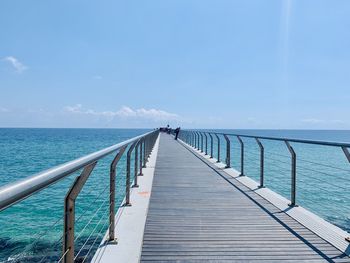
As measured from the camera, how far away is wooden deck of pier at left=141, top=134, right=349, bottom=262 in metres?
2.94

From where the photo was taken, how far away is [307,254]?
2.96 metres

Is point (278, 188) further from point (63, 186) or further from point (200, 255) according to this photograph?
point (200, 255)

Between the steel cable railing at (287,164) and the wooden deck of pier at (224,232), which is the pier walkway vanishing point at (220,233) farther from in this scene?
the steel cable railing at (287,164)

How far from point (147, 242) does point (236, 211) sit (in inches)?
65.4

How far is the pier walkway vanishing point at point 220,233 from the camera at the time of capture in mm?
2918

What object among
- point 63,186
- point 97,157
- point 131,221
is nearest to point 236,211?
point 131,221

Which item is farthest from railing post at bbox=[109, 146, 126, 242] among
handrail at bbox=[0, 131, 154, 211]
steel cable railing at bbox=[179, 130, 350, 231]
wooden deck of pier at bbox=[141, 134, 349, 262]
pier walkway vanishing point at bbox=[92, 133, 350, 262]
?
steel cable railing at bbox=[179, 130, 350, 231]

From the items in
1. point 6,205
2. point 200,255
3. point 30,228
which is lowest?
point 30,228

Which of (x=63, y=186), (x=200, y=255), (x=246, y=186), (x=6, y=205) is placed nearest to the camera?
(x=6, y=205)

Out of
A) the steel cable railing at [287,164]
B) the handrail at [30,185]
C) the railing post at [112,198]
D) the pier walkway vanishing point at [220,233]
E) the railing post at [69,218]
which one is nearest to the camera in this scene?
the handrail at [30,185]

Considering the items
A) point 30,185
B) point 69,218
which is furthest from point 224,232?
point 30,185

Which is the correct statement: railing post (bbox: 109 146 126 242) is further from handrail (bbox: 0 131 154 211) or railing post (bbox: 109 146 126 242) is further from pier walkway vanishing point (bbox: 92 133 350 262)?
handrail (bbox: 0 131 154 211)

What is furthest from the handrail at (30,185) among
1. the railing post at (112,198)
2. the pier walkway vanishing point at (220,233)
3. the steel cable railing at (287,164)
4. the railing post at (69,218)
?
the steel cable railing at (287,164)

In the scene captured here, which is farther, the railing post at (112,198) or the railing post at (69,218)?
the railing post at (112,198)
